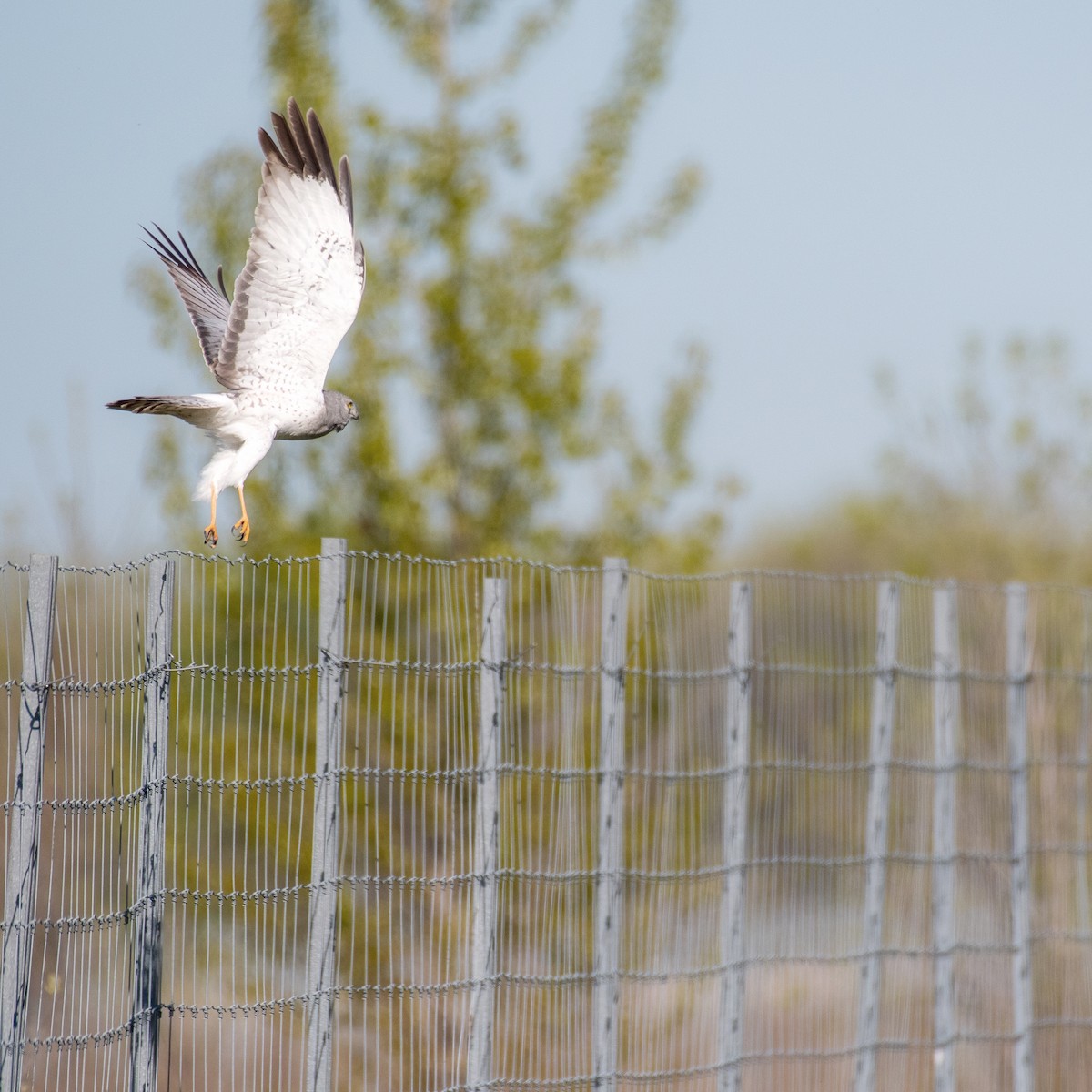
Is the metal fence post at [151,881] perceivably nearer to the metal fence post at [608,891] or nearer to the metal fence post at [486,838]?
the metal fence post at [486,838]

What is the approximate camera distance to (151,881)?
4.93 meters

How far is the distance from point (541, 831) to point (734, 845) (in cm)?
100

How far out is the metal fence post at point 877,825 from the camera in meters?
7.33

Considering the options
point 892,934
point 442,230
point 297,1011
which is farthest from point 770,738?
point 442,230

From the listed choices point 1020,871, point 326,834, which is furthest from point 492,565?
point 1020,871

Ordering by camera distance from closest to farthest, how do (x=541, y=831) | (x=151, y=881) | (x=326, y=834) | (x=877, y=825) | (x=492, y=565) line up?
(x=151, y=881) → (x=326, y=834) → (x=541, y=831) → (x=492, y=565) → (x=877, y=825)

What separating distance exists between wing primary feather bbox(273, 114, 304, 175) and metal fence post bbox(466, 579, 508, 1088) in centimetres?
190

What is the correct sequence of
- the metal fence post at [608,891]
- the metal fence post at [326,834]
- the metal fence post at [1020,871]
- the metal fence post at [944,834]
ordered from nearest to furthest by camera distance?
the metal fence post at [326,834] < the metal fence post at [608,891] < the metal fence post at [944,834] < the metal fence post at [1020,871]

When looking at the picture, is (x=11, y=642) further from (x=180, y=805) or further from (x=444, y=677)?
(x=444, y=677)

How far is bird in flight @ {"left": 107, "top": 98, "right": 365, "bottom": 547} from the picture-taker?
6.41 metres

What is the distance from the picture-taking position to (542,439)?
11.3 m

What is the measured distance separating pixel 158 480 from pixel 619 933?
6065 mm

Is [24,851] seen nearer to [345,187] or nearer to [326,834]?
[326,834]

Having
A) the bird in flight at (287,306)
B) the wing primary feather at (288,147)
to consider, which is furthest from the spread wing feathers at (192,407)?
the wing primary feather at (288,147)
